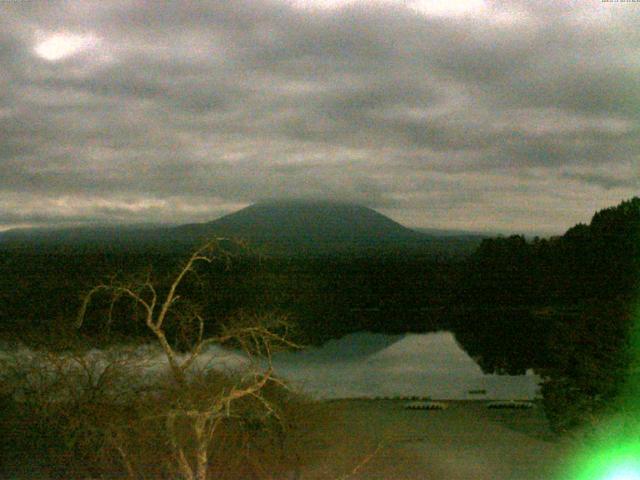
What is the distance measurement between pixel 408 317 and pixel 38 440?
45082 mm

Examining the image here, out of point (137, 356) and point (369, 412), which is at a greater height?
point (137, 356)

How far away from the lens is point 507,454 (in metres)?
12.2

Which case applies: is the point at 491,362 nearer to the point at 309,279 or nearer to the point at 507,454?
the point at 507,454

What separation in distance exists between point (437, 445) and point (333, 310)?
4112cm

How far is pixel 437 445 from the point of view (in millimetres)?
12867

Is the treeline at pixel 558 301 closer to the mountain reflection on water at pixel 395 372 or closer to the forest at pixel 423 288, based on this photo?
the forest at pixel 423 288

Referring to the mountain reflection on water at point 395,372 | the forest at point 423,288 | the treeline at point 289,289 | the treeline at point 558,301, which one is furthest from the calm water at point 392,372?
the treeline at point 558,301

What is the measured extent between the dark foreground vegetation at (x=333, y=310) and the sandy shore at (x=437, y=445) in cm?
89

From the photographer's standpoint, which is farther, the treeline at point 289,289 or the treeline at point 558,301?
the treeline at point 289,289

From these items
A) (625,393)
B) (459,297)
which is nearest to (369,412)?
(625,393)

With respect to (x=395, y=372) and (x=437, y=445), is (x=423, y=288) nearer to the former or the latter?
(x=395, y=372)

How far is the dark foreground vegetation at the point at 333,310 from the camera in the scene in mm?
9742

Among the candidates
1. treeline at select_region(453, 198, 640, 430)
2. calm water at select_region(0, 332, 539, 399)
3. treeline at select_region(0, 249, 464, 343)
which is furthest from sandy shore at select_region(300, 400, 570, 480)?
treeline at select_region(0, 249, 464, 343)

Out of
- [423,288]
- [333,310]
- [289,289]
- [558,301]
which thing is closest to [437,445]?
[558,301]
